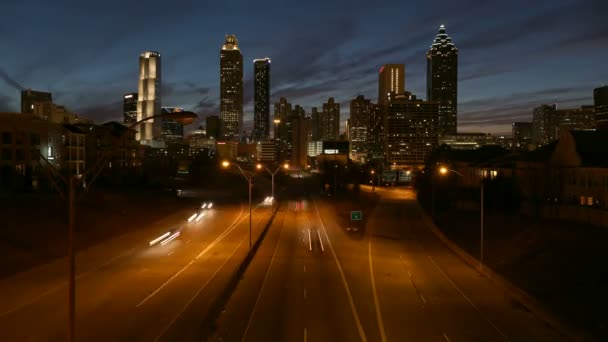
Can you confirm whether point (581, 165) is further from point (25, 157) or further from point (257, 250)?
point (25, 157)

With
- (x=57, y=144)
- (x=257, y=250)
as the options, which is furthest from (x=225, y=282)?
(x=57, y=144)

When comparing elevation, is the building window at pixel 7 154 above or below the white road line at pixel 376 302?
above

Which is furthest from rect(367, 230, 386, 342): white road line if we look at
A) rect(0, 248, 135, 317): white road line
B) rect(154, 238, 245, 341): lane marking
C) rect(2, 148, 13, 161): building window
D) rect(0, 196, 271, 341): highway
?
rect(2, 148, 13, 161): building window

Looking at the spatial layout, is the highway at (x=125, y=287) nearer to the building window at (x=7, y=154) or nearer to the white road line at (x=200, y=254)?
the white road line at (x=200, y=254)

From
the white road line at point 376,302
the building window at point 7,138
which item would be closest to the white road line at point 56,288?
the white road line at point 376,302

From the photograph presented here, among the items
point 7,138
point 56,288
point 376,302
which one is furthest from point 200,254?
point 7,138
